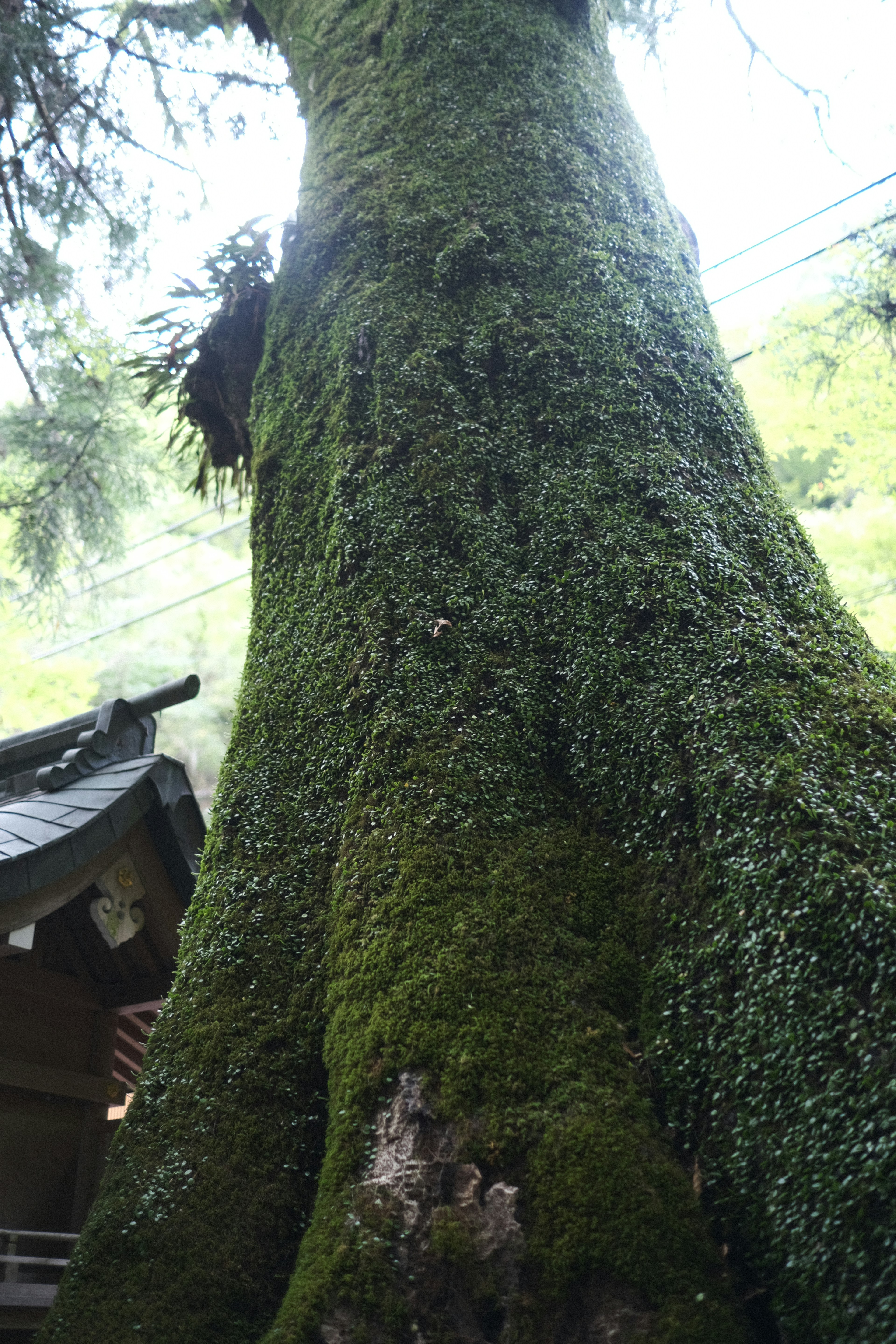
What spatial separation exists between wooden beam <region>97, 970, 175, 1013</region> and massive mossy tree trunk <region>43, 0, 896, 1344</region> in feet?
5.95

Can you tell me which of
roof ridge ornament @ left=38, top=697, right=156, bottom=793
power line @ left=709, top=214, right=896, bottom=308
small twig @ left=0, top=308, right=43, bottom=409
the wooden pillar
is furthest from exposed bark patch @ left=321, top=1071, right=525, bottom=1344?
small twig @ left=0, top=308, right=43, bottom=409

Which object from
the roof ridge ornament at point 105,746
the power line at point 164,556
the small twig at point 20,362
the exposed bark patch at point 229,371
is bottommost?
the roof ridge ornament at point 105,746

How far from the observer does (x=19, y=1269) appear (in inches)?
153

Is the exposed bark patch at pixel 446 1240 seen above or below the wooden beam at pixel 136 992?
below

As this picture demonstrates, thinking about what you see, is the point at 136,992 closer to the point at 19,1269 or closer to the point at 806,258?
the point at 19,1269

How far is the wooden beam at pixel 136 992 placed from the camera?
165 inches

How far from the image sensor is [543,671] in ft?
8.50

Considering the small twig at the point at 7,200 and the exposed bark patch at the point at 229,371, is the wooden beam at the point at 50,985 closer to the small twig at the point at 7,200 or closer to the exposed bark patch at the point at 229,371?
the exposed bark patch at the point at 229,371

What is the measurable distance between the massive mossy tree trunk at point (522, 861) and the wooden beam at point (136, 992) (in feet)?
5.95

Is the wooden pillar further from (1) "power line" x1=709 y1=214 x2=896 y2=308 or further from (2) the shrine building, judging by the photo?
(1) "power line" x1=709 y1=214 x2=896 y2=308

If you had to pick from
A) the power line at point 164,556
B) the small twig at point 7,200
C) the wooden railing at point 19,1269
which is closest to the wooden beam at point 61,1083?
the wooden railing at point 19,1269

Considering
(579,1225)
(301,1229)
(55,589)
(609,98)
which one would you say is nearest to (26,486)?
(55,589)

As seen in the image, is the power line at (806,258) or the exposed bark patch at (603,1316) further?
the power line at (806,258)

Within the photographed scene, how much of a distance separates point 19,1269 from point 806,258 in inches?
297
